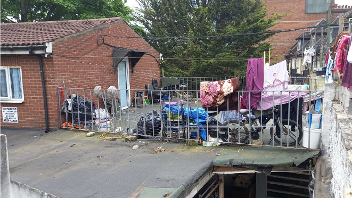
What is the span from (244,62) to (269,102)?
11.2 m

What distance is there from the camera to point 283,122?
5809mm

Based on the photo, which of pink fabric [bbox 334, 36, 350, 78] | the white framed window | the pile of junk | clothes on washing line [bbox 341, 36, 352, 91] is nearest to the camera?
clothes on washing line [bbox 341, 36, 352, 91]

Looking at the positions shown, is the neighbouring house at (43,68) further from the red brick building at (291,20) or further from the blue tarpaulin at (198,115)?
the red brick building at (291,20)

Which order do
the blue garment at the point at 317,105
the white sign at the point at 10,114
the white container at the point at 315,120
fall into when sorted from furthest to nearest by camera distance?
1. the white sign at the point at 10,114
2. the blue garment at the point at 317,105
3. the white container at the point at 315,120

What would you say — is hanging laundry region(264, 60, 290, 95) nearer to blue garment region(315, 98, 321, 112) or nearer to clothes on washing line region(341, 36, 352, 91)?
blue garment region(315, 98, 321, 112)

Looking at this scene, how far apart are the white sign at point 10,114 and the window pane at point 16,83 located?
16.3 inches

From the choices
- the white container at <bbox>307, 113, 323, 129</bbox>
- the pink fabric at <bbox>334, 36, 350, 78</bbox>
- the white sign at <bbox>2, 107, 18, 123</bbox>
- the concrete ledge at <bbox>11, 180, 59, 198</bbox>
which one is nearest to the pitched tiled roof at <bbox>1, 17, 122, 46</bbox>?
the white sign at <bbox>2, 107, 18, 123</bbox>

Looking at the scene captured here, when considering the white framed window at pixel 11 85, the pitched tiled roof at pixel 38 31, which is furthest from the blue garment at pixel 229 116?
the white framed window at pixel 11 85

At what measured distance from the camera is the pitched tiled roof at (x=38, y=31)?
7.54 m

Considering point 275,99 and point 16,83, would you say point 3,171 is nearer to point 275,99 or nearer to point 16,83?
point 275,99

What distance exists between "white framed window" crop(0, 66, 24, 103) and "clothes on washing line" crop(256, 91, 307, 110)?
6.82m

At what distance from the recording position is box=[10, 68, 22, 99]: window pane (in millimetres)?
7836

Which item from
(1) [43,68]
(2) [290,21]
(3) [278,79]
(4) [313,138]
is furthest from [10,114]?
(2) [290,21]

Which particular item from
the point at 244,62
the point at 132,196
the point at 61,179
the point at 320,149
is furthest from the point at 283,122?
the point at 244,62
